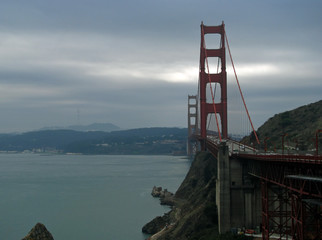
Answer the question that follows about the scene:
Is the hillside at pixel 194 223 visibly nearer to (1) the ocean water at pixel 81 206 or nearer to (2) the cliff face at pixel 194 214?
(2) the cliff face at pixel 194 214

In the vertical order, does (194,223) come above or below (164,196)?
above

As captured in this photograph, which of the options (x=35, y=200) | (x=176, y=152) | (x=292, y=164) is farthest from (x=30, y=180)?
(x=176, y=152)

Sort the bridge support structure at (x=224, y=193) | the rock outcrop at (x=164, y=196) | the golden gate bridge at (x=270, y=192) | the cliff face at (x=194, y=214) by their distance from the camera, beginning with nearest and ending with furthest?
the golden gate bridge at (x=270, y=192) → the bridge support structure at (x=224, y=193) → the cliff face at (x=194, y=214) → the rock outcrop at (x=164, y=196)

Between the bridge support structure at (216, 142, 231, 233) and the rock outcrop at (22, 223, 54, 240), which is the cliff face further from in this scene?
the rock outcrop at (22, 223, 54, 240)

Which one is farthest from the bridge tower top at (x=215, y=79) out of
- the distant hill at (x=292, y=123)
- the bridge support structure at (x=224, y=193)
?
the bridge support structure at (x=224, y=193)

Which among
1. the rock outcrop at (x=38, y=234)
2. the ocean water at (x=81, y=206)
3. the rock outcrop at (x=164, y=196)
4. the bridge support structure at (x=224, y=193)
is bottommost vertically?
the ocean water at (x=81, y=206)

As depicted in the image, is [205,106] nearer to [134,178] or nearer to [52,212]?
[52,212]

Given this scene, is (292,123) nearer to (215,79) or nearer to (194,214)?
(215,79)

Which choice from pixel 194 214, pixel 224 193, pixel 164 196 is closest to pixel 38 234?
pixel 194 214
